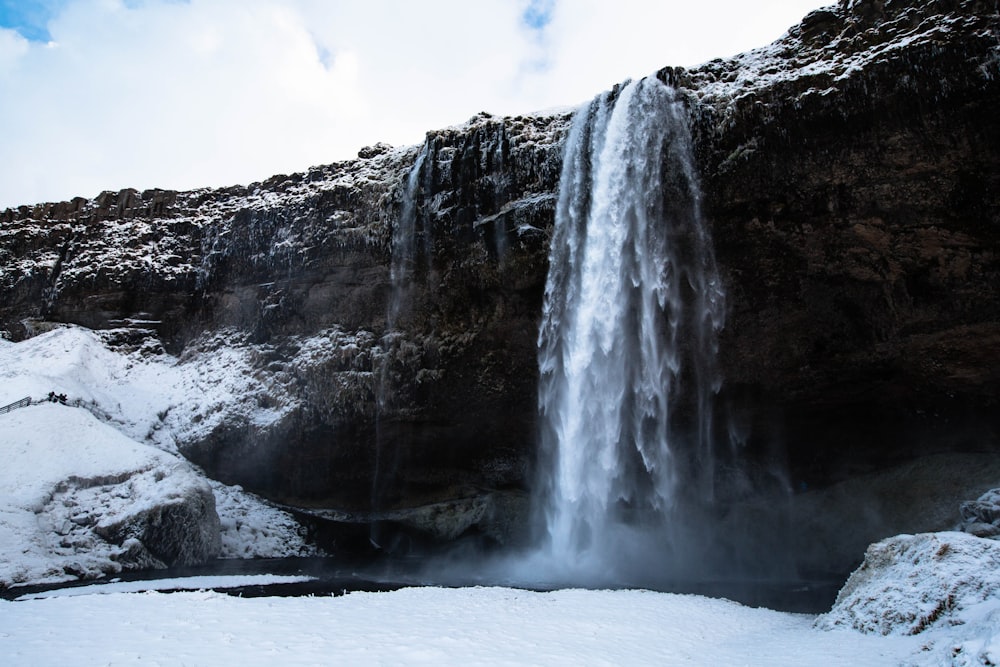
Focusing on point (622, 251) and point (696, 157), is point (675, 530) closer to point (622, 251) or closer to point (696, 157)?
point (622, 251)

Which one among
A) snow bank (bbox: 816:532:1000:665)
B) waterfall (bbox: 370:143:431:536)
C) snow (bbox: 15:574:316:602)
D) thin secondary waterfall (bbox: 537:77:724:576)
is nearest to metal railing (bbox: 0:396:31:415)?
snow (bbox: 15:574:316:602)

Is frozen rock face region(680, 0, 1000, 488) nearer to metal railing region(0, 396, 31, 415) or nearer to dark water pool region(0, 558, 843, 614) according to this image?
dark water pool region(0, 558, 843, 614)

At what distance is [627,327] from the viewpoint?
65.9ft

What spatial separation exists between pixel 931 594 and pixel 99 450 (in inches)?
949

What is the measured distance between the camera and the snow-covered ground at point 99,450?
17.8 m

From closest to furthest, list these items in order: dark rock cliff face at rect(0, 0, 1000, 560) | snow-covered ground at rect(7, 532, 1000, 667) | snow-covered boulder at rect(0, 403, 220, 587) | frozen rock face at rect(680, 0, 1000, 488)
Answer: snow-covered ground at rect(7, 532, 1000, 667)
frozen rock face at rect(680, 0, 1000, 488)
dark rock cliff face at rect(0, 0, 1000, 560)
snow-covered boulder at rect(0, 403, 220, 587)

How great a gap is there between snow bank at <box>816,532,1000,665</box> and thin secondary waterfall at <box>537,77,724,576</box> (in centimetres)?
1050

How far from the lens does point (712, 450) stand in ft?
70.5

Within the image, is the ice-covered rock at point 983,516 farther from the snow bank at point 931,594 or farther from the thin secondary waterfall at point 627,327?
the thin secondary waterfall at point 627,327

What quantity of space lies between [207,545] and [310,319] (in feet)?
31.2

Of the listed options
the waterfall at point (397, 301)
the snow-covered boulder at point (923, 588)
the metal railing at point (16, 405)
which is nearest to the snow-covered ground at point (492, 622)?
the snow-covered boulder at point (923, 588)

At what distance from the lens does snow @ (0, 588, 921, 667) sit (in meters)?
6.57

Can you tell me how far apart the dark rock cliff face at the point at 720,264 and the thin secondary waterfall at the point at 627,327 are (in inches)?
29.7

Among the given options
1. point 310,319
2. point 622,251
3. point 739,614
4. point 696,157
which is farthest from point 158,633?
point 310,319
